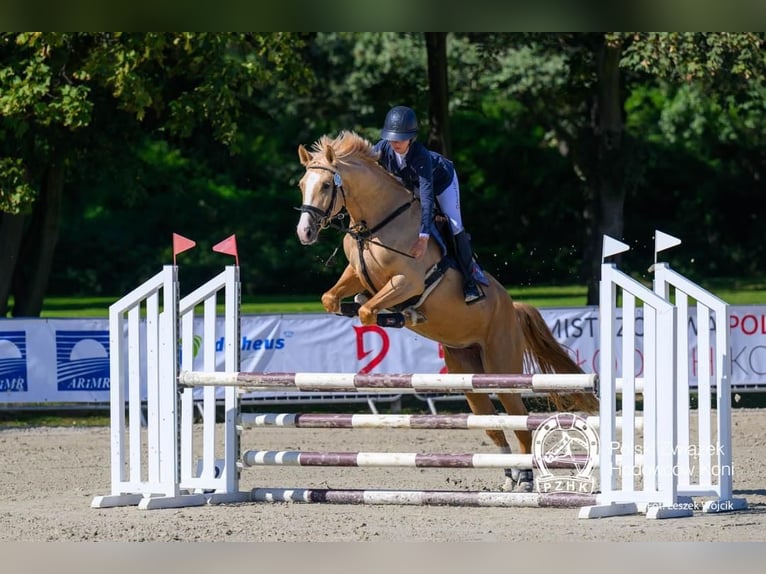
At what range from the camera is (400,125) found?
6988 mm

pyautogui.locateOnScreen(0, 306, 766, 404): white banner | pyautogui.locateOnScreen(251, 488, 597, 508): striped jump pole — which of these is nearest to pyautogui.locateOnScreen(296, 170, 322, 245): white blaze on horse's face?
pyautogui.locateOnScreen(251, 488, 597, 508): striped jump pole

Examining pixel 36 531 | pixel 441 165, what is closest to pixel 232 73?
pixel 441 165

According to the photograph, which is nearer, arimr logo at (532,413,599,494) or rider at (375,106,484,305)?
arimr logo at (532,413,599,494)

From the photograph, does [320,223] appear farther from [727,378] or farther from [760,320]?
[760,320]

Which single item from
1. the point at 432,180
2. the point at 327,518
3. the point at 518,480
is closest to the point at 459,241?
the point at 432,180

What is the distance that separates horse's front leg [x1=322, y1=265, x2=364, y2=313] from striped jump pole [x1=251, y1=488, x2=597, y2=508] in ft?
3.56

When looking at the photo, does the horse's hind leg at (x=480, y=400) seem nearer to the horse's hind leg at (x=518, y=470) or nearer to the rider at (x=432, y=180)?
the horse's hind leg at (x=518, y=470)

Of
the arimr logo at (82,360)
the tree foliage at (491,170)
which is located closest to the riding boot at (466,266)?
the arimr logo at (82,360)

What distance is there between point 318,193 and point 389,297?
75 cm

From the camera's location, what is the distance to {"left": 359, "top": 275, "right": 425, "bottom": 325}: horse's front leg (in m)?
6.88

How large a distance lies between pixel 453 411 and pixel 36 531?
734 cm

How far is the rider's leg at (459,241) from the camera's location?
7309 millimetres

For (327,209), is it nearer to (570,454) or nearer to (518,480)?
(570,454)

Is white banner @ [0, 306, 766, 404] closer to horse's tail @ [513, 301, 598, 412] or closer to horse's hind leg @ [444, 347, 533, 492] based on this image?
horse's tail @ [513, 301, 598, 412]
